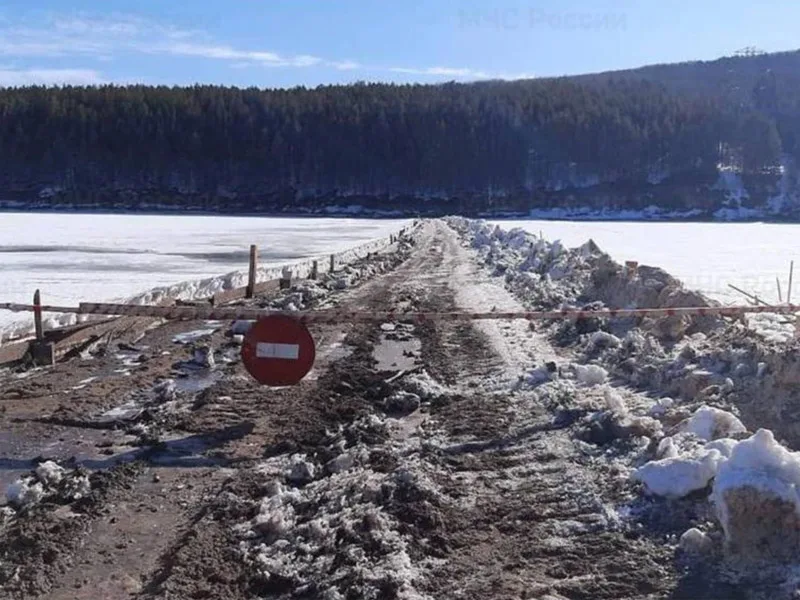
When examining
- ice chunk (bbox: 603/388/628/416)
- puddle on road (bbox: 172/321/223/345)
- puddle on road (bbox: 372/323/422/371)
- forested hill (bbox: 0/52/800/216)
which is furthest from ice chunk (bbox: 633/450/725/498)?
forested hill (bbox: 0/52/800/216)

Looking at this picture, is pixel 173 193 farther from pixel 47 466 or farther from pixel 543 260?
pixel 47 466

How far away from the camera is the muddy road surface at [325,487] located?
5.42m

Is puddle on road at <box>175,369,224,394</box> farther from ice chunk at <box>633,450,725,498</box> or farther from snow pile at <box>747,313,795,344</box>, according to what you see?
snow pile at <box>747,313,795,344</box>

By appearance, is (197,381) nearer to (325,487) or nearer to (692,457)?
(325,487)

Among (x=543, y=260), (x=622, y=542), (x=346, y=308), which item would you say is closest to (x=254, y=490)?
(x=622, y=542)

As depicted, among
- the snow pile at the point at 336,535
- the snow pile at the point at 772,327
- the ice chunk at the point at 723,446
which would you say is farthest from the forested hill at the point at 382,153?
the ice chunk at the point at 723,446

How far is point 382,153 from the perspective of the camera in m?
140

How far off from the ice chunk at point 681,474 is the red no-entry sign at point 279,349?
15.1ft

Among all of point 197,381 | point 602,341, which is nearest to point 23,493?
point 197,381

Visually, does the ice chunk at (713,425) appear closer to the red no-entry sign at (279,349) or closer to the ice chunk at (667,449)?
the ice chunk at (667,449)

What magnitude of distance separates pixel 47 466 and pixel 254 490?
5.25ft

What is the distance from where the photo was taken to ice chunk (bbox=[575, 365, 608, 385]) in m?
10.3

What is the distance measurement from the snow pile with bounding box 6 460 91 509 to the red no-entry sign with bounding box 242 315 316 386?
9.73 ft

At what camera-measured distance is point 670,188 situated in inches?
5226
